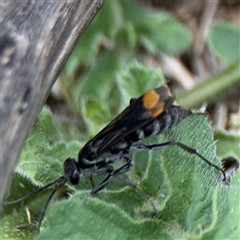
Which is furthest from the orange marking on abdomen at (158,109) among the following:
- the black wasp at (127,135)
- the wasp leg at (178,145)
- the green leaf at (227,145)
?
the green leaf at (227,145)

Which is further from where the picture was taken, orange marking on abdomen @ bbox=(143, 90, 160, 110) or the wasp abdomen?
the wasp abdomen

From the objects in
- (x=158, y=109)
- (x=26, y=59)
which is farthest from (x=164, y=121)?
(x=26, y=59)

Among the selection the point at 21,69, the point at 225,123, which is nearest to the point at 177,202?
the point at 21,69

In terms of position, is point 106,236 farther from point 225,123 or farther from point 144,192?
point 225,123

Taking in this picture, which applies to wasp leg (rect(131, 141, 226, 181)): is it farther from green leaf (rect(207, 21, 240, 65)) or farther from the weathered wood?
green leaf (rect(207, 21, 240, 65))

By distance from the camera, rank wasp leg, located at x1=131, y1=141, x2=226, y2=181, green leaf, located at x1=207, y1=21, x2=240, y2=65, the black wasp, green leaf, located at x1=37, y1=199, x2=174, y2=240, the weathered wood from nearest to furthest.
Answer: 1. the weathered wood
2. green leaf, located at x1=37, y1=199, x2=174, y2=240
3. wasp leg, located at x1=131, y1=141, x2=226, y2=181
4. the black wasp
5. green leaf, located at x1=207, y1=21, x2=240, y2=65

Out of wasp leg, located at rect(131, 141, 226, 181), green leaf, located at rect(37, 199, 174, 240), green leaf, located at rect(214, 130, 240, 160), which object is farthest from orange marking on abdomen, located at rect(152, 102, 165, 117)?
green leaf, located at rect(214, 130, 240, 160)

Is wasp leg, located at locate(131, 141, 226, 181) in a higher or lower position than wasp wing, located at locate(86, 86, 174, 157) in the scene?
lower

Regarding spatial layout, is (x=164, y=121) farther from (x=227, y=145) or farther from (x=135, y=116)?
(x=227, y=145)

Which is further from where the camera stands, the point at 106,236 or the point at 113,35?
the point at 113,35
